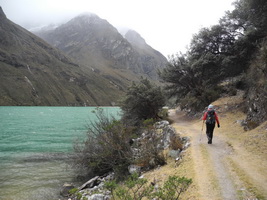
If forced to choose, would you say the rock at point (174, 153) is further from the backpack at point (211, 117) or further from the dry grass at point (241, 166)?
the backpack at point (211, 117)

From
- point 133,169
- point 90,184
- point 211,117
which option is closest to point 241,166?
point 211,117

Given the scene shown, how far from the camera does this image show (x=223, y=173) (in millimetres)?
8078

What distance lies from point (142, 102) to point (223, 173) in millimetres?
17863

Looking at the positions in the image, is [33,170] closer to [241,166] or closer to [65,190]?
[65,190]

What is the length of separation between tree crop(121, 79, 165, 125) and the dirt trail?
46.4 feet

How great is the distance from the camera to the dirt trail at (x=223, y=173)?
A: 6.60m

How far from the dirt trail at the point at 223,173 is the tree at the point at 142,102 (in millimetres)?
14157

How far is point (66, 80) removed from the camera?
199m

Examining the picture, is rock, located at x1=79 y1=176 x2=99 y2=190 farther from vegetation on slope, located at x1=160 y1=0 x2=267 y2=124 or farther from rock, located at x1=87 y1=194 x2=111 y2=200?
vegetation on slope, located at x1=160 y1=0 x2=267 y2=124

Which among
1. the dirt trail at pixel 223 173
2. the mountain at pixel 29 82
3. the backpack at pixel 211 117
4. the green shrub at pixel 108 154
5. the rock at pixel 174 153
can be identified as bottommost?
the mountain at pixel 29 82

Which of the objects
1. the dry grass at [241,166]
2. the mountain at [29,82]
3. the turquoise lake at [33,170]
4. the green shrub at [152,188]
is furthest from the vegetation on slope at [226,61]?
the mountain at [29,82]

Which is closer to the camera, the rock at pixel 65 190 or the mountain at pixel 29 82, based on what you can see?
the rock at pixel 65 190

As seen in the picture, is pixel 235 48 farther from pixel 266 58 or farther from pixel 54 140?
pixel 54 140

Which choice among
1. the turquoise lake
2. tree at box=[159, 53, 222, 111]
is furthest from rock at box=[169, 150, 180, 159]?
tree at box=[159, 53, 222, 111]
